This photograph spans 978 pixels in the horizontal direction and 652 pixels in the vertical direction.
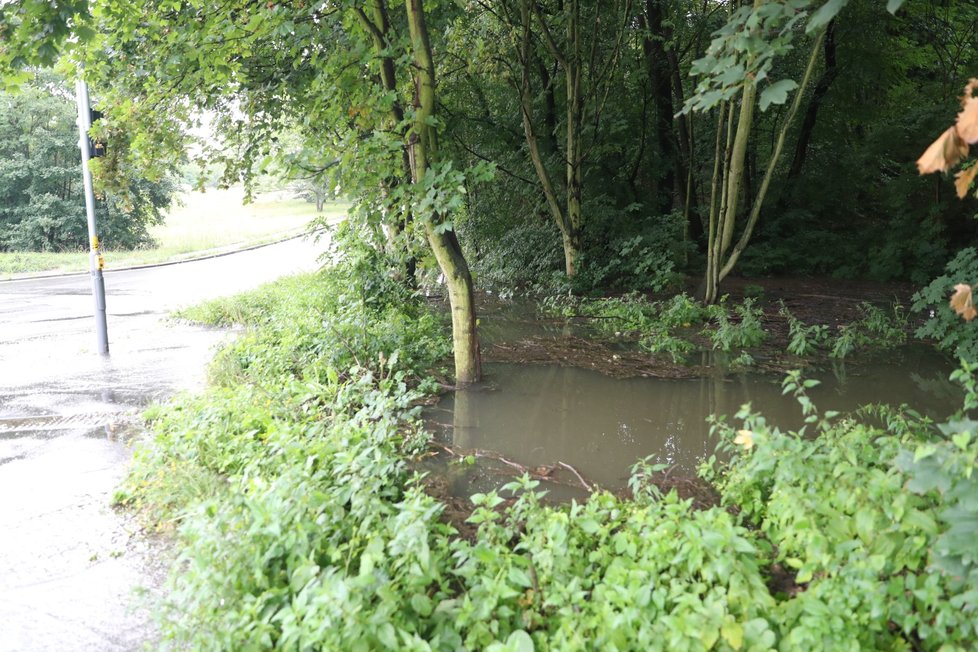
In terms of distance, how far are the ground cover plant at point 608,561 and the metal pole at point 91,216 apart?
20.8 ft

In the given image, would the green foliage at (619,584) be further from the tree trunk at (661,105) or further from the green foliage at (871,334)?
the tree trunk at (661,105)

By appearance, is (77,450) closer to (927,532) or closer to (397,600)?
(397,600)

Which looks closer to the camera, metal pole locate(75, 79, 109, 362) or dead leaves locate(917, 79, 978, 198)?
dead leaves locate(917, 79, 978, 198)

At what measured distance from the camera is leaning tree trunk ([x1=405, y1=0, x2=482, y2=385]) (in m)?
6.45

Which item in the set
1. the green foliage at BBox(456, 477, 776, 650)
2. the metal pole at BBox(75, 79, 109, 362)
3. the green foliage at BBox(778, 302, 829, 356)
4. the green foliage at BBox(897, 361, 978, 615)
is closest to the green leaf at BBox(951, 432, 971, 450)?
the green foliage at BBox(897, 361, 978, 615)

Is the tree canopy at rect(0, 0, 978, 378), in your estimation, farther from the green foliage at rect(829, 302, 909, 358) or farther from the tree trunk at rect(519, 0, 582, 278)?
the green foliage at rect(829, 302, 909, 358)

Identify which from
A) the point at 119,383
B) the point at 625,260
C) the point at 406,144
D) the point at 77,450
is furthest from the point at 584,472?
the point at 625,260

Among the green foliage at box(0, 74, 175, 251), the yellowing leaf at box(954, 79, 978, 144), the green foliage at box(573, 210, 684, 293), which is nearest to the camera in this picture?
the yellowing leaf at box(954, 79, 978, 144)

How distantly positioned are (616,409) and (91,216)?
7686 mm

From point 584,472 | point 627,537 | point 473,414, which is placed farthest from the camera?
point 473,414

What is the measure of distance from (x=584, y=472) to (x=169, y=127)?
21.5 feet

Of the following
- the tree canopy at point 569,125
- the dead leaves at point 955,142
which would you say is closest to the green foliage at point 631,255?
the tree canopy at point 569,125

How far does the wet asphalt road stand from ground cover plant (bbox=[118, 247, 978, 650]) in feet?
1.50

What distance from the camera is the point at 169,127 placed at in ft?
26.4
